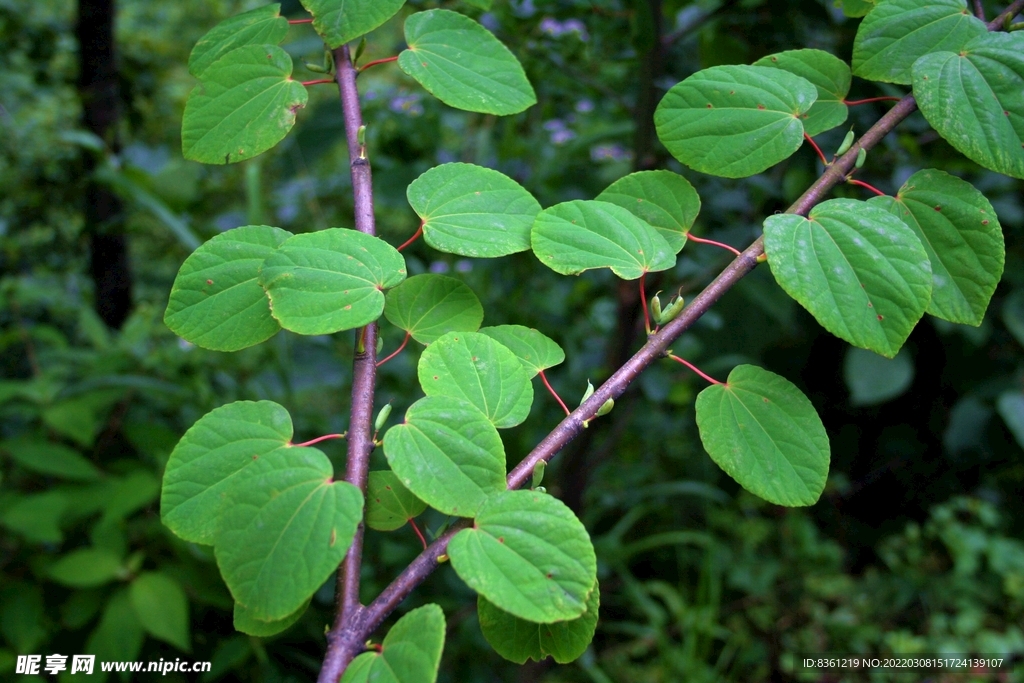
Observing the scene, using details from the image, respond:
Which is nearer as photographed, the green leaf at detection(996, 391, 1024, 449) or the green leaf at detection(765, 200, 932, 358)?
the green leaf at detection(765, 200, 932, 358)

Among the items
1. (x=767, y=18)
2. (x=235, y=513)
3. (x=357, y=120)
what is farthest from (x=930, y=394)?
(x=235, y=513)

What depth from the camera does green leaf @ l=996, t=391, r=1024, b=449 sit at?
5.61 ft

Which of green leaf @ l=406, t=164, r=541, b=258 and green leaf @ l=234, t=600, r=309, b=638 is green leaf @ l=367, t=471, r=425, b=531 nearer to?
green leaf @ l=234, t=600, r=309, b=638

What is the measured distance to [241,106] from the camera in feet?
1.95

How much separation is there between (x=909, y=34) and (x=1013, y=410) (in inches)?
61.2

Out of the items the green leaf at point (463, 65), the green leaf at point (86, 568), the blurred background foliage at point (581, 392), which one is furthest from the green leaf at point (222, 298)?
the green leaf at point (86, 568)

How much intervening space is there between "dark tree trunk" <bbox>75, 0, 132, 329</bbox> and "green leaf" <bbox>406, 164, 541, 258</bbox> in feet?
4.78

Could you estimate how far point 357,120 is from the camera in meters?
0.60

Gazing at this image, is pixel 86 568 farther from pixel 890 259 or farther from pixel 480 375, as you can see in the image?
pixel 890 259

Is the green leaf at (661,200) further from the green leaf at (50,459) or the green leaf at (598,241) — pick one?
the green leaf at (50,459)

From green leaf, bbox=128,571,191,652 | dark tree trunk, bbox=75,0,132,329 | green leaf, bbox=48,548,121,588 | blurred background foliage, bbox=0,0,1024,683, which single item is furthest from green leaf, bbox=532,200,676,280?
dark tree trunk, bbox=75,0,132,329

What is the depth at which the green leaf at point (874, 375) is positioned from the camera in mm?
1746

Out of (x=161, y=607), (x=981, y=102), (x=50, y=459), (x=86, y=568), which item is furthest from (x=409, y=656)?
(x=50, y=459)

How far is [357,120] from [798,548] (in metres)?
1.93
